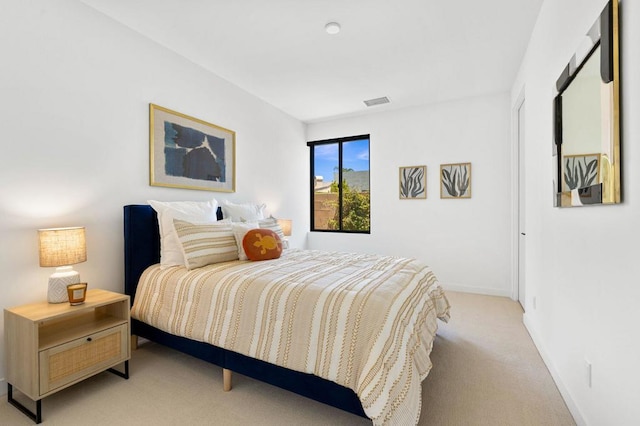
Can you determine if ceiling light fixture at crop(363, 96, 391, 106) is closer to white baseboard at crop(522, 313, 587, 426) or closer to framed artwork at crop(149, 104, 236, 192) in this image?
framed artwork at crop(149, 104, 236, 192)

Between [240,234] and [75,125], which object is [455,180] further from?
[75,125]

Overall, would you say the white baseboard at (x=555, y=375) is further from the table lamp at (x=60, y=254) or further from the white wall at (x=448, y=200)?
the table lamp at (x=60, y=254)

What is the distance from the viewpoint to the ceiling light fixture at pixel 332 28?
2477 millimetres

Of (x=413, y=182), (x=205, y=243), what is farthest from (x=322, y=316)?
(x=413, y=182)

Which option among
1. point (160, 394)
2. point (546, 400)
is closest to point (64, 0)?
point (160, 394)

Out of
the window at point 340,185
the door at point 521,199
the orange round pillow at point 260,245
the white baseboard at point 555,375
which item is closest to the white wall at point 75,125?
the orange round pillow at point 260,245

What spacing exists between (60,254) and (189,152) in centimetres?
151

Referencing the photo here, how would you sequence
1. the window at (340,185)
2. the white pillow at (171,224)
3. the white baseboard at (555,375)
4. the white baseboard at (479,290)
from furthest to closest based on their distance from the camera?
1. the window at (340,185)
2. the white baseboard at (479,290)
3. the white pillow at (171,224)
4. the white baseboard at (555,375)

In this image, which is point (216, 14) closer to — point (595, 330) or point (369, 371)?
point (369, 371)

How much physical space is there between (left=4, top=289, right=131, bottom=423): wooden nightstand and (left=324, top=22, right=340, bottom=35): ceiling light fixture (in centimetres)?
263

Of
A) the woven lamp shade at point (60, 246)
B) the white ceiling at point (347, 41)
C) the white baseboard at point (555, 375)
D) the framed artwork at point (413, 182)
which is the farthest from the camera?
the framed artwork at point (413, 182)

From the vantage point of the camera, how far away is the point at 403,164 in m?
4.49

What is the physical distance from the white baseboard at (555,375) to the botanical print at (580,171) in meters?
1.18

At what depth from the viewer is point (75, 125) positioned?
7.29 ft
